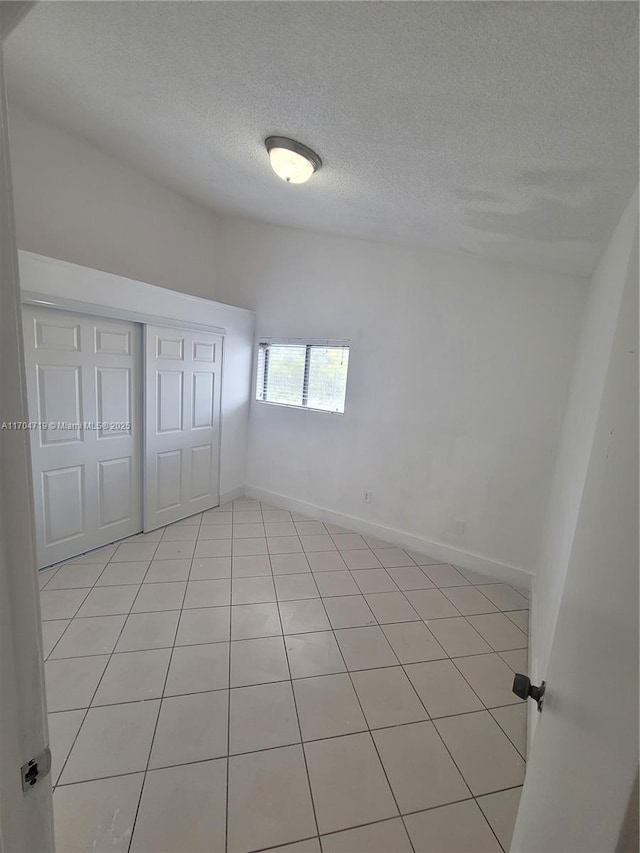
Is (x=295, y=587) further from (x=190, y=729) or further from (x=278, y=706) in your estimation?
(x=190, y=729)

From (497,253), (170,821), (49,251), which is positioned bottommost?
(170,821)

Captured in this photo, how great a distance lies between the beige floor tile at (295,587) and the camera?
2.37 metres

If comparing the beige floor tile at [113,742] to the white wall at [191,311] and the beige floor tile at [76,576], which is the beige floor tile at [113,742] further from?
the white wall at [191,311]

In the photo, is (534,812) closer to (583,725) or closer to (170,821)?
(583,725)

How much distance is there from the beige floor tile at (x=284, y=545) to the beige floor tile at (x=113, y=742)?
4.77 feet

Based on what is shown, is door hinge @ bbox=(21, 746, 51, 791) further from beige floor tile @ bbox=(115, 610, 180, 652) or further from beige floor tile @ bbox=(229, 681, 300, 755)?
beige floor tile @ bbox=(115, 610, 180, 652)

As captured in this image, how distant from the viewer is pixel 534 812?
0.70 m

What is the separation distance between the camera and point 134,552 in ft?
9.06

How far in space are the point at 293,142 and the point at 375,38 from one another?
30.0 inches

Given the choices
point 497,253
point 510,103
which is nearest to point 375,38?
point 510,103

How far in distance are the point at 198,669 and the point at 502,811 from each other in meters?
1.41

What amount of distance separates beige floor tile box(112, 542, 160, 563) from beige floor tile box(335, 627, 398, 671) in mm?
1652

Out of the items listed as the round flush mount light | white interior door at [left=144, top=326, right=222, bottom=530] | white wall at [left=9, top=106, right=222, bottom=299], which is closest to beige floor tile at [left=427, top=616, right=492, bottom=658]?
white interior door at [left=144, top=326, right=222, bottom=530]

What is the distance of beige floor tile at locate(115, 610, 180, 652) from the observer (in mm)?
1868
